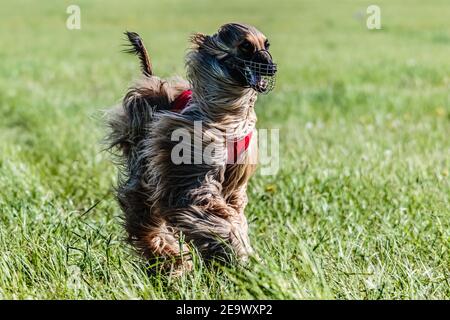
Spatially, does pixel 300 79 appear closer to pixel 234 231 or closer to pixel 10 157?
pixel 10 157

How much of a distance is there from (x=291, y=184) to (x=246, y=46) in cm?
206

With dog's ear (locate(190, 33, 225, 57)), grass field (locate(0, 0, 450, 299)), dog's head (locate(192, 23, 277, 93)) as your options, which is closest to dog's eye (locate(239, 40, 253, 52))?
dog's head (locate(192, 23, 277, 93))

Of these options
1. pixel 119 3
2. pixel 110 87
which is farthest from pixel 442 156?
pixel 119 3

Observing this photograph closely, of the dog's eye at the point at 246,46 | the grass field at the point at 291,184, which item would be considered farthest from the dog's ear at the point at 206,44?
the grass field at the point at 291,184

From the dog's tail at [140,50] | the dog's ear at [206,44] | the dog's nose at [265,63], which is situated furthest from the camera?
the dog's tail at [140,50]

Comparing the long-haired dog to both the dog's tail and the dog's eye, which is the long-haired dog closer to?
the dog's eye

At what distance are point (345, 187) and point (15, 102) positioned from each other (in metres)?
5.34

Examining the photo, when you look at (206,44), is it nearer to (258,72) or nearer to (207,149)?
(258,72)

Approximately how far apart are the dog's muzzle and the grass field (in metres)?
0.71

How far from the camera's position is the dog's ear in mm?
3953

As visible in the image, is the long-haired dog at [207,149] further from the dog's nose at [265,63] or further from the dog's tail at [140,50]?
the dog's tail at [140,50]

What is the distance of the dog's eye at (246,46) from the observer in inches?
151
